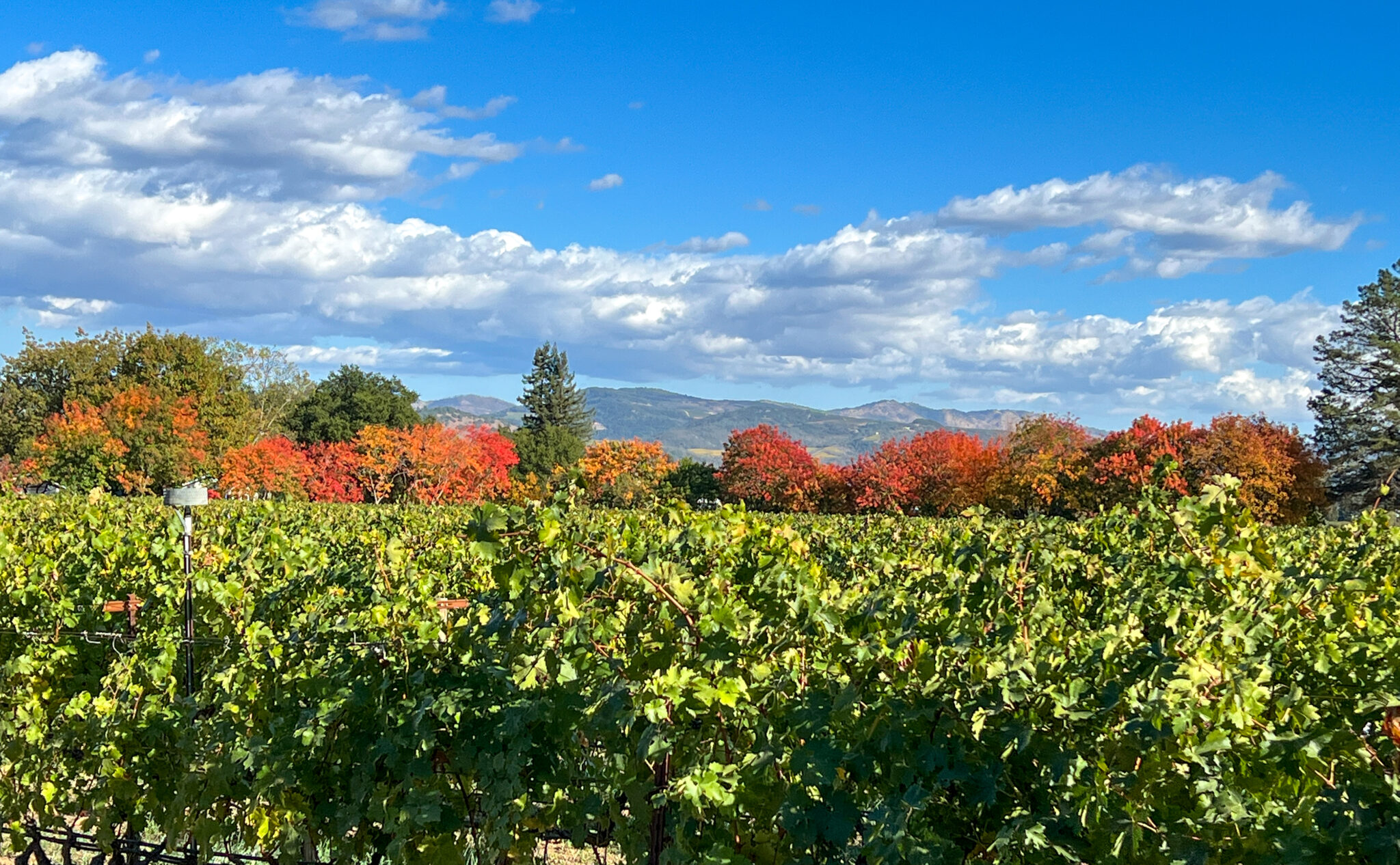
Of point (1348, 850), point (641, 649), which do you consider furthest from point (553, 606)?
point (1348, 850)

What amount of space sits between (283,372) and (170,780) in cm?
6427

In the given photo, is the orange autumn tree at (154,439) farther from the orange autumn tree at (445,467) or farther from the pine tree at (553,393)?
the pine tree at (553,393)

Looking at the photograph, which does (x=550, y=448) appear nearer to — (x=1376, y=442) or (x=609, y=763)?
(x=1376, y=442)

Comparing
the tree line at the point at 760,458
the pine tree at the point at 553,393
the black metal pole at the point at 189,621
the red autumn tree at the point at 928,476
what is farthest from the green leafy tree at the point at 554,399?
the black metal pole at the point at 189,621

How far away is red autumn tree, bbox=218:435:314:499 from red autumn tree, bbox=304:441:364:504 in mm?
484

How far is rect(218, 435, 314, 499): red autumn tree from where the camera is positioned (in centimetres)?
→ 3884

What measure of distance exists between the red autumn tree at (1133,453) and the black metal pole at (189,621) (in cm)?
3120

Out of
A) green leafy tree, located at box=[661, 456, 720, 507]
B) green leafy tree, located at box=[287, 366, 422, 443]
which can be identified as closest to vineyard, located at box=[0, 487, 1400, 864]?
green leafy tree, located at box=[661, 456, 720, 507]

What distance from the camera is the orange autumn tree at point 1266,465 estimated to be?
34094 millimetres

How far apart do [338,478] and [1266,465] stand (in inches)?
1254

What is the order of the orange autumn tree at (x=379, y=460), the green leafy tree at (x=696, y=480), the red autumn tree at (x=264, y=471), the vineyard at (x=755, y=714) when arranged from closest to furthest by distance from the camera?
the vineyard at (x=755, y=714) < the red autumn tree at (x=264, y=471) < the orange autumn tree at (x=379, y=460) < the green leafy tree at (x=696, y=480)

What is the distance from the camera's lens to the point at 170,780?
4211 mm

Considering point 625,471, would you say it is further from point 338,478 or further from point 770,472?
point 338,478

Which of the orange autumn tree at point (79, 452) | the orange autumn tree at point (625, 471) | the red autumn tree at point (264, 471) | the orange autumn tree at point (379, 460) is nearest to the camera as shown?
the red autumn tree at point (264, 471)
